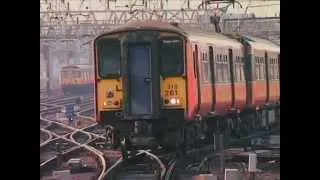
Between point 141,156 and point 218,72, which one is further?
point 218,72

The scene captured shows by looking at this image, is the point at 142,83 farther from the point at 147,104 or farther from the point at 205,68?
the point at 205,68

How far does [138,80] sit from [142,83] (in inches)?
1.5

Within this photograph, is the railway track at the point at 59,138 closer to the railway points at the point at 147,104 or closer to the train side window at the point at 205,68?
the railway points at the point at 147,104

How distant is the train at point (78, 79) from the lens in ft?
17.5

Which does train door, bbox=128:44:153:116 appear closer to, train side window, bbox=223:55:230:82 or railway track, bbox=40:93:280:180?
railway track, bbox=40:93:280:180

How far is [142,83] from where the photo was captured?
531 centimetres

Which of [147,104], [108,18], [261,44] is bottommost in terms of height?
[147,104]

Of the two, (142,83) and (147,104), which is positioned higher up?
(142,83)

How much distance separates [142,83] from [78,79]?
0.49m

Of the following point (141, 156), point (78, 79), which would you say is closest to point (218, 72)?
point (141, 156)

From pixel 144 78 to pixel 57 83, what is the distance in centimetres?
67
